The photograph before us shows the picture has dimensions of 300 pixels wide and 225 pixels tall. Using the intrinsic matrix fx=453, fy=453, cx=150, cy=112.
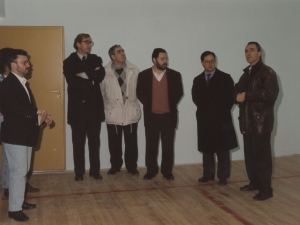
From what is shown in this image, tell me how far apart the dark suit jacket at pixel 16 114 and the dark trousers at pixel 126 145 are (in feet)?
6.25

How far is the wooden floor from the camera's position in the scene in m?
4.01

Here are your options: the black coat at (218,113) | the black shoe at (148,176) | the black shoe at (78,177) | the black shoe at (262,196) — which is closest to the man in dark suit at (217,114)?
the black coat at (218,113)

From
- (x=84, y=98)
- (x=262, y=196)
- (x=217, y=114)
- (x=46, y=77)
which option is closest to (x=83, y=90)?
(x=84, y=98)

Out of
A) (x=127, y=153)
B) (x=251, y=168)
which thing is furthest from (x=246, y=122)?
(x=127, y=153)

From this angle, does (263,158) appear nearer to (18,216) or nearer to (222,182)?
(222,182)

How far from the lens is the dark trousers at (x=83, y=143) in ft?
18.2

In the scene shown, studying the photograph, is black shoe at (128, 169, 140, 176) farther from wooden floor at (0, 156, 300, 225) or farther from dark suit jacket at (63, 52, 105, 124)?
dark suit jacket at (63, 52, 105, 124)

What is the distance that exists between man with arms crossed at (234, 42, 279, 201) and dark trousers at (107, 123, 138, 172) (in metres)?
1.64

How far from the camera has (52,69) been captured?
597 centimetres

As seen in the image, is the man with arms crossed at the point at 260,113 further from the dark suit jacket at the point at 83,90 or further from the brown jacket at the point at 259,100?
the dark suit jacket at the point at 83,90

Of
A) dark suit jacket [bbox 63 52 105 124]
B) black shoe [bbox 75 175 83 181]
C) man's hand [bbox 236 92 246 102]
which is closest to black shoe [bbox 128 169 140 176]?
black shoe [bbox 75 175 83 181]

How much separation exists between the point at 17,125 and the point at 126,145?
2.15m

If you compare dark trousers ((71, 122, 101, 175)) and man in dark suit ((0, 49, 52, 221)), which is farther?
dark trousers ((71, 122, 101, 175))

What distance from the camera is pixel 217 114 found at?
5.10 m
